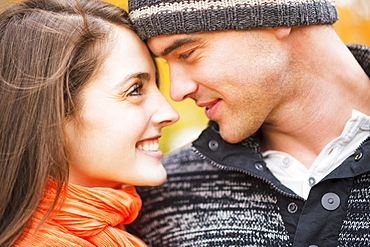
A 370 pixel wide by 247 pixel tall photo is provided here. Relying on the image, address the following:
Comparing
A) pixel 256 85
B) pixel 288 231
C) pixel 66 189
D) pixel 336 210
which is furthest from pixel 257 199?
pixel 66 189

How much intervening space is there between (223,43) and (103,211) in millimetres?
917

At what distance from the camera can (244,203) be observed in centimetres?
221

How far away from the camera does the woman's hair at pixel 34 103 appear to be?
180 cm

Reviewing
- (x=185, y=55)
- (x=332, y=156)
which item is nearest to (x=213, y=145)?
(x=185, y=55)

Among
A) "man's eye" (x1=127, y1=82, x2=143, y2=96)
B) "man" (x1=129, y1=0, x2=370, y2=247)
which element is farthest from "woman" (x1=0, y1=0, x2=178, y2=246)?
"man" (x1=129, y1=0, x2=370, y2=247)

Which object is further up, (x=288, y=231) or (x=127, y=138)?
(x=127, y=138)

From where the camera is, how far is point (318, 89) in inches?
89.7

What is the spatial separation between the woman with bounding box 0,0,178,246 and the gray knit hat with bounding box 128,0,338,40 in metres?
0.15

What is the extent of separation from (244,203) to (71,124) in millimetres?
876

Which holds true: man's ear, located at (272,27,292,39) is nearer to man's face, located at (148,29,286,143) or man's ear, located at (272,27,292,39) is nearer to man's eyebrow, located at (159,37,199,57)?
man's face, located at (148,29,286,143)

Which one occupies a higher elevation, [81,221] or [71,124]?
[71,124]

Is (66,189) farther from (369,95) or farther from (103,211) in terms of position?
(369,95)

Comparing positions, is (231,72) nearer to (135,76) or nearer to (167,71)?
(135,76)

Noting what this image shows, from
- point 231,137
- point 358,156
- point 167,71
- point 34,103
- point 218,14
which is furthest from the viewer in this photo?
point 167,71
